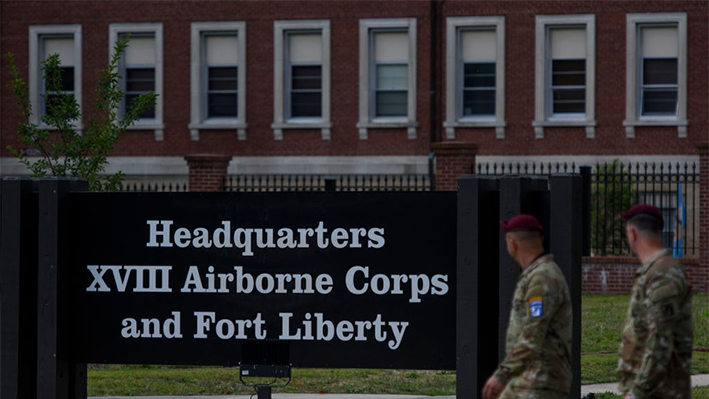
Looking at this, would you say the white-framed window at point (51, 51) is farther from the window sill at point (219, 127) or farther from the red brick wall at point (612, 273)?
the red brick wall at point (612, 273)

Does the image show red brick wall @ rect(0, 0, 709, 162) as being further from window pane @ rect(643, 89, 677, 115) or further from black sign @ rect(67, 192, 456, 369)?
black sign @ rect(67, 192, 456, 369)

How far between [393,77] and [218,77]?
492 cm

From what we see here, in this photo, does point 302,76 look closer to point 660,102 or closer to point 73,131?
point 660,102

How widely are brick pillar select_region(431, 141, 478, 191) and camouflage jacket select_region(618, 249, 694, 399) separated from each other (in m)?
16.0

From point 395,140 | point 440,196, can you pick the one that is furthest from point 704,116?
point 440,196

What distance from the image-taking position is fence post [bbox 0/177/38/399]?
25.1 feet

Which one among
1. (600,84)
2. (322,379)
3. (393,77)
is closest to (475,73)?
(393,77)

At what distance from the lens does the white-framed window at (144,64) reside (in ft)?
99.8

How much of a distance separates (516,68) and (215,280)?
22681 millimetres

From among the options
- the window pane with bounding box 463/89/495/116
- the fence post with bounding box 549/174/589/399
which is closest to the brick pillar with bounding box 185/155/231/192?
the window pane with bounding box 463/89/495/116

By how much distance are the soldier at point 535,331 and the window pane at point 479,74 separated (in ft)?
79.8

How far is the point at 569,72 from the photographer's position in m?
29.2

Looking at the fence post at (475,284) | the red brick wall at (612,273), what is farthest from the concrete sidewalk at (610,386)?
the red brick wall at (612,273)

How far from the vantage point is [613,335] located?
14648 mm
